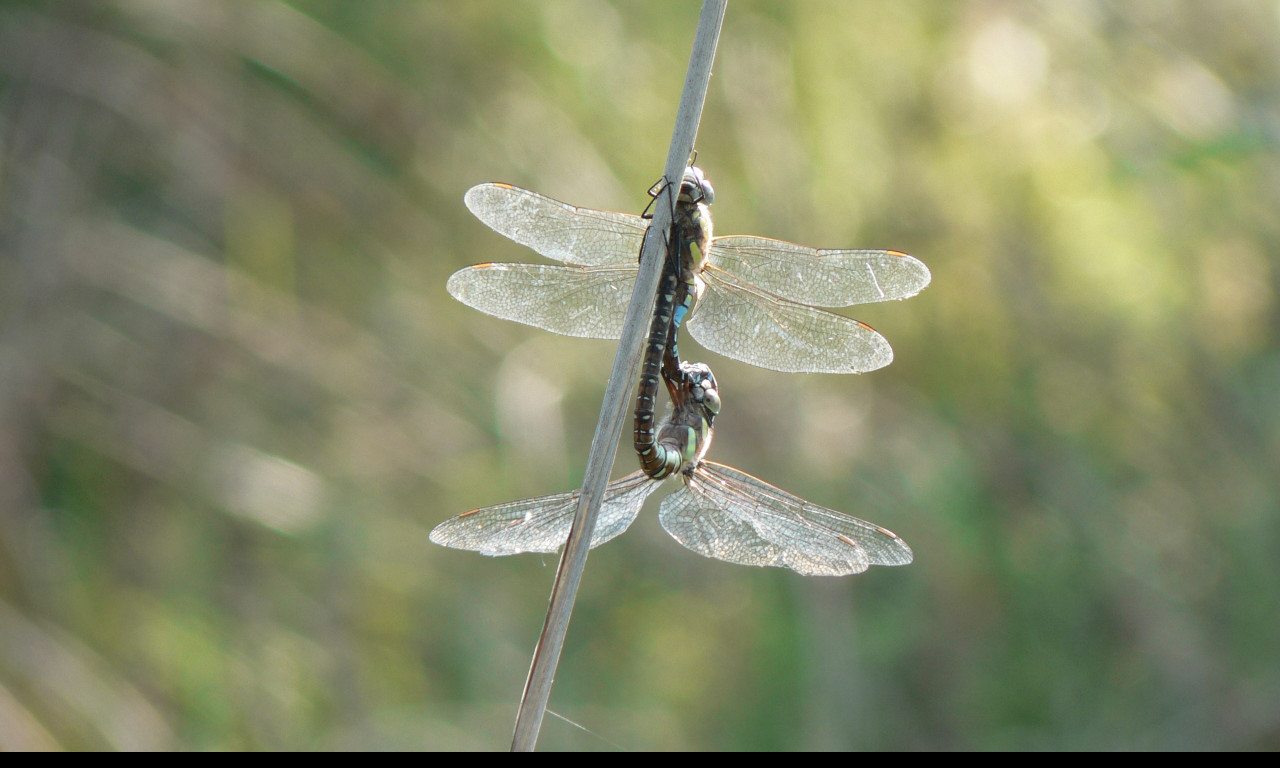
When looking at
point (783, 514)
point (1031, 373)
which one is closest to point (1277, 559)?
point (1031, 373)

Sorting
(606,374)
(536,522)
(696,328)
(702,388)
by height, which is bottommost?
(536,522)

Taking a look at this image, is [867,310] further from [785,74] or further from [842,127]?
[785,74]

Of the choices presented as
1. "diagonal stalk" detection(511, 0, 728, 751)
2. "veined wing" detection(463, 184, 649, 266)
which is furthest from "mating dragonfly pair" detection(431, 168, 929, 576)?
"diagonal stalk" detection(511, 0, 728, 751)

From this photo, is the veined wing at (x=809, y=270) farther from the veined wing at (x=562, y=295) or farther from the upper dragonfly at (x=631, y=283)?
the veined wing at (x=562, y=295)

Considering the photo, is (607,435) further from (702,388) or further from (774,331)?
(774,331)

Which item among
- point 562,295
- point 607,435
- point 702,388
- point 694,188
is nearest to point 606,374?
point 562,295

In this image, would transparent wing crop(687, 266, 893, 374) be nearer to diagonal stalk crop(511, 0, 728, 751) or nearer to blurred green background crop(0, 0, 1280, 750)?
diagonal stalk crop(511, 0, 728, 751)

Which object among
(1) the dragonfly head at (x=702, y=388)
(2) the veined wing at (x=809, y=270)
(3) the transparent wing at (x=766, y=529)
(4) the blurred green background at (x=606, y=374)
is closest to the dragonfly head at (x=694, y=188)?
(2) the veined wing at (x=809, y=270)
